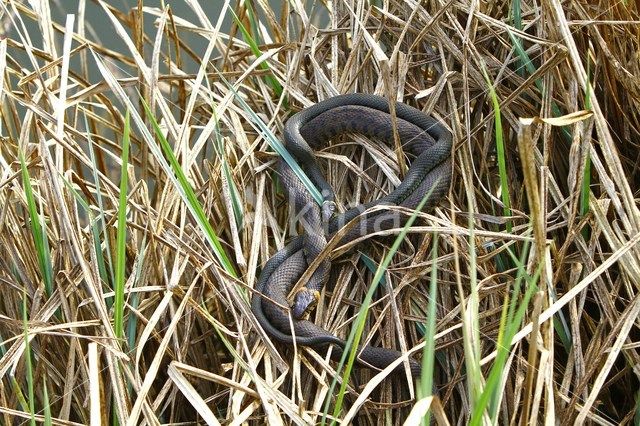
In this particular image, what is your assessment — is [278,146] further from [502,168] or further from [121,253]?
[121,253]

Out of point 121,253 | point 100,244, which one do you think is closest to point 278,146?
point 100,244

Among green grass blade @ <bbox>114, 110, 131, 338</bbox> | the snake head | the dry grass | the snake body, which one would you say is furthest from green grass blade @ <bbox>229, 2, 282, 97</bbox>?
green grass blade @ <bbox>114, 110, 131, 338</bbox>

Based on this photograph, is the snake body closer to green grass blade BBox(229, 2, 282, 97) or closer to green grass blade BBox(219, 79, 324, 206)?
green grass blade BBox(219, 79, 324, 206)

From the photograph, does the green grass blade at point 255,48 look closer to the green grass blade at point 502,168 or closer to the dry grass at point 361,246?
the dry grass at point 361,246

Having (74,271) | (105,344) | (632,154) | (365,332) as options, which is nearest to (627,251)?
(632,154)

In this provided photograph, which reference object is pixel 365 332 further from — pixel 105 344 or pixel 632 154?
pixel 632 154

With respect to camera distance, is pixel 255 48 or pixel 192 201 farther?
pixel 255 48

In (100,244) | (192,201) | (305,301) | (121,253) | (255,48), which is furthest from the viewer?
(255,48)
